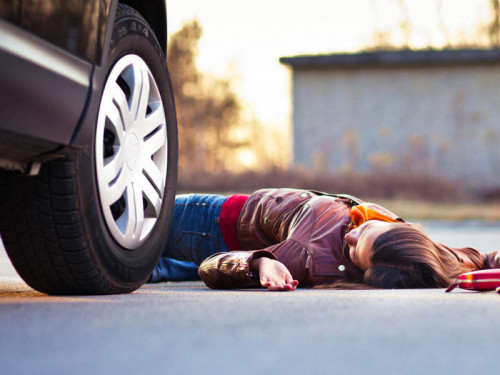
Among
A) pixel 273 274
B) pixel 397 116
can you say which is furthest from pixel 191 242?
pixel 397 116

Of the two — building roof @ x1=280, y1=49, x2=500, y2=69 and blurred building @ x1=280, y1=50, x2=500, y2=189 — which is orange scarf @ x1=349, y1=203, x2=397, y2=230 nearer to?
blurred building @ x1=280, y1=50, x2=500, y2=189

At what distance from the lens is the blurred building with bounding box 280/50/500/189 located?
2170 cm

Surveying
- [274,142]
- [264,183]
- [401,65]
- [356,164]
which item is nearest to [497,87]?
[401,65]

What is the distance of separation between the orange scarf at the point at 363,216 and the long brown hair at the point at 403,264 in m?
0.19

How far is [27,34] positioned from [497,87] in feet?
70.9

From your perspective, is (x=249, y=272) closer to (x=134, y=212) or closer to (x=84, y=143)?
(x=134, y=212)

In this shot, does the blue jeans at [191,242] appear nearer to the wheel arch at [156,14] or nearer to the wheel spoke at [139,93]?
the wheel arch at [156,14]

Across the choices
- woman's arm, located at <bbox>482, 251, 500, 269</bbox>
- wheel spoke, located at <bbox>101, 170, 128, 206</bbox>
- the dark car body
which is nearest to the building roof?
woman's arm, located at <bbox>482, 251, 500, 269</bbox>

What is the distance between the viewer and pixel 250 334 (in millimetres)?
2072

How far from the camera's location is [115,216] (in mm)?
3076

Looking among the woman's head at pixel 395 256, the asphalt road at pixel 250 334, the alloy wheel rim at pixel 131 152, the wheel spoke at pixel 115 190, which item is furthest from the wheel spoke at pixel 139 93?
the woman's head at pixel 395 256

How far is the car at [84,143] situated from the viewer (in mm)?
2209

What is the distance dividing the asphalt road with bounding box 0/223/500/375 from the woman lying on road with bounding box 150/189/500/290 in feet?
1.37

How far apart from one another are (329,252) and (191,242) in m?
1.00
